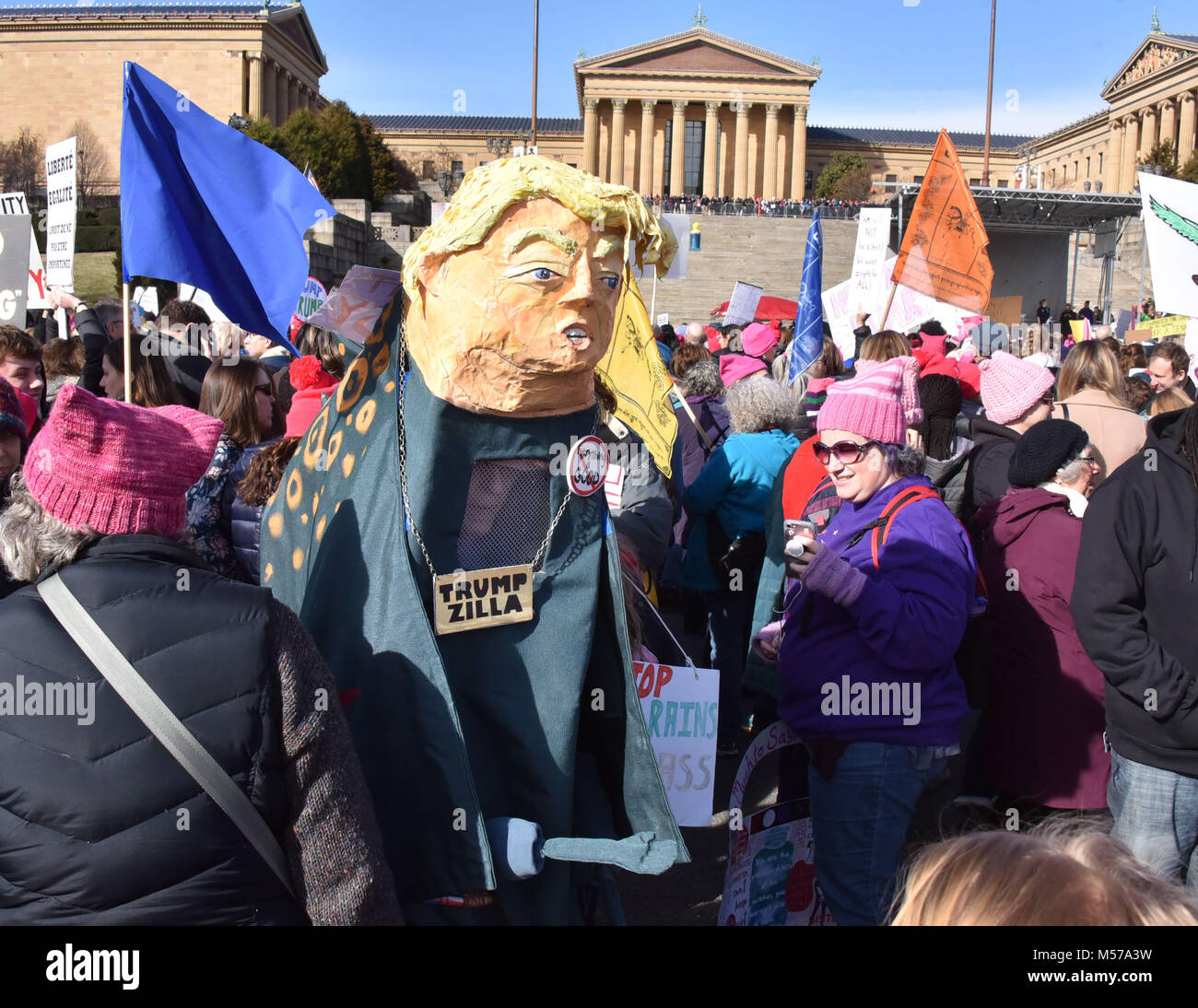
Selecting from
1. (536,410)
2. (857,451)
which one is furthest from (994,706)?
(536,410)

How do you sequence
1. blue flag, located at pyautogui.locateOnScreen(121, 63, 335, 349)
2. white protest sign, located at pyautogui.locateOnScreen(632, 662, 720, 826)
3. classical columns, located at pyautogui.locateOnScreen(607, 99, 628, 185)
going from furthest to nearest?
classical columns, located at pyautogui.locateOnScreen(607, 99, 628, 185) < blue flag, located at pyautogui.locateOnScreen(121, 63, 335, 349) < white protest sign, located at pyautogui.locateOnScreen(632, 662, 720, 826)

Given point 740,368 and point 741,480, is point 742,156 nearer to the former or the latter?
point 740,368

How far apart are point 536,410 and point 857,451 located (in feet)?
4.08

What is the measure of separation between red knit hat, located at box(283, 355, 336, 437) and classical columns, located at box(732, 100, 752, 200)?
6538 centimetres

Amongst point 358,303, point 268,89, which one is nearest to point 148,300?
point 358,303

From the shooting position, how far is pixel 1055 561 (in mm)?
3555

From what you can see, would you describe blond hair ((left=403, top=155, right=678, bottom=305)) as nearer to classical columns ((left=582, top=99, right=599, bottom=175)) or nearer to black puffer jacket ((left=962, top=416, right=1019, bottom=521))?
black puffer jacket ((left=962, top=416, right=1019, bottom=521))

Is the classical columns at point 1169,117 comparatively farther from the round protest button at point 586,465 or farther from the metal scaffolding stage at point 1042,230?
the round protest button at point 586,465

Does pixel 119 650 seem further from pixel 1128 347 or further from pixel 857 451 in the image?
pixel 1128 347

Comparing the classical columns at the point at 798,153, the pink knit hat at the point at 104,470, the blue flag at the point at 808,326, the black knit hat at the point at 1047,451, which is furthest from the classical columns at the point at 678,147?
the pink knit hat at the point at 104,470

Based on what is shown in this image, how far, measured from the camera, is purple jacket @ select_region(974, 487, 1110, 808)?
11.5 feet

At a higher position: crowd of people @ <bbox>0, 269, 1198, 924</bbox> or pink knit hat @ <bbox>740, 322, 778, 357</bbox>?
pink knit hat @ <bbox>740, 322, 778, 357</bbox>

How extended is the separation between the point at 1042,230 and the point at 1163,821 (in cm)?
3685

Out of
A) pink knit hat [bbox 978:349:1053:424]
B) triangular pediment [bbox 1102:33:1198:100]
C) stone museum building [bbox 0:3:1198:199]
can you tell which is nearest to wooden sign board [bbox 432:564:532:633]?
pink knit hat [bbox 978:349:1053:424]
